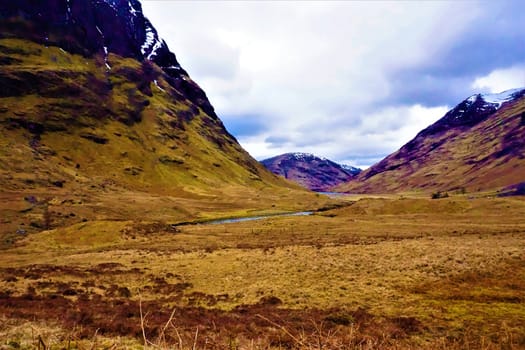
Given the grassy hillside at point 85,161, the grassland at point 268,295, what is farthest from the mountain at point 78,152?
the grassland at point 268,295

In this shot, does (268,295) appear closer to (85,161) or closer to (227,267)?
(227,267)

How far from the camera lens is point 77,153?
14662 cm

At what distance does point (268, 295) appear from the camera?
81.7 ft

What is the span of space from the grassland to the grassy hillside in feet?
Result: 130

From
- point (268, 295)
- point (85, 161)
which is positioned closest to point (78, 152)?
point (85, 161)

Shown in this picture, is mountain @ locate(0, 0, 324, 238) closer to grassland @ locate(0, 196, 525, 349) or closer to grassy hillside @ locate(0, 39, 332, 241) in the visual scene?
grassy hillside @ locate(0, 39, 332, 241)

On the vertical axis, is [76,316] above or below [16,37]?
below

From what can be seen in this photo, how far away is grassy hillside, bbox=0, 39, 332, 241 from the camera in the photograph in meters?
93.3

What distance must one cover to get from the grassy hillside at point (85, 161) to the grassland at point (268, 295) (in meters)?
39.7

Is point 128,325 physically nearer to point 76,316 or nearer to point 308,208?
point 76,316

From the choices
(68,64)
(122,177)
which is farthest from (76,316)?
(68,64)

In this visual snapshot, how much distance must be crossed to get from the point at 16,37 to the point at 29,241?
553 feet

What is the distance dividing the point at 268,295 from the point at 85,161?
141 meters

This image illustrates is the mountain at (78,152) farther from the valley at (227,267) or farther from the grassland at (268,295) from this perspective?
the grassland at (268,295)
